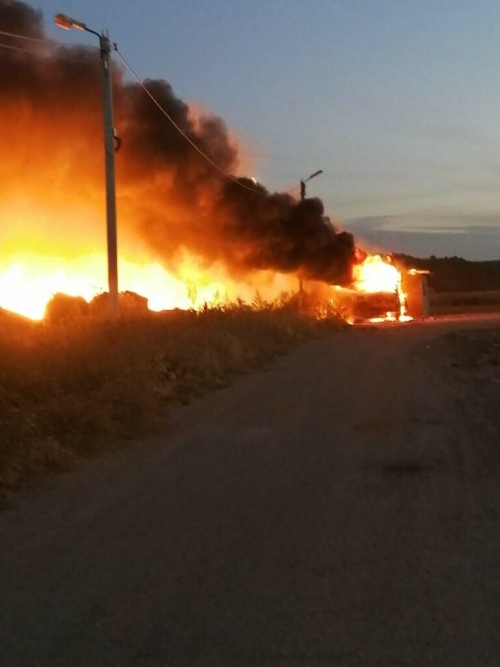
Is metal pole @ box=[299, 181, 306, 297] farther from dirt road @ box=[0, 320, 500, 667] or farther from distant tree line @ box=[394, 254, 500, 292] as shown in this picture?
distant tree line @ box=[394, 254, 500, 292]

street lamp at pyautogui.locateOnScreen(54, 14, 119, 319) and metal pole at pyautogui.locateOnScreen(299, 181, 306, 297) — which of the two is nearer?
street lamp at pyautogui.locateOnScreen(54, 14, 119, 319)

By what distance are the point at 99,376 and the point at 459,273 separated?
136m

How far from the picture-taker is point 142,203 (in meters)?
35.2

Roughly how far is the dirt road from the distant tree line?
10630cm

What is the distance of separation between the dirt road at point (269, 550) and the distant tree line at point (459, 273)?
349 feet

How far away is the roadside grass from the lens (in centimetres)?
1003

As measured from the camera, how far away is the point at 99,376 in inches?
520

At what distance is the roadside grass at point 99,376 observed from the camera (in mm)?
10031

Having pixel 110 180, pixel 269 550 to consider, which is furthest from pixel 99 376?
pixel 110 180

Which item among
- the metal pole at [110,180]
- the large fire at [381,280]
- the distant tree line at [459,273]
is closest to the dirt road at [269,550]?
the metal pole at [110,180]

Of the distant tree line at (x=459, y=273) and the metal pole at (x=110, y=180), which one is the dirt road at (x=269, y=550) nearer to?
the metal pole at (x=110, y=180)

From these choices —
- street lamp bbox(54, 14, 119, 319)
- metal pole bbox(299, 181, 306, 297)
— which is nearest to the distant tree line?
metal pole bbox(299, 181, 306, 297)

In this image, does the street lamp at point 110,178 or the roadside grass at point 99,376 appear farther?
the street lamp at point 110,178

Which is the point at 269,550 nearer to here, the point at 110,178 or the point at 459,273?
the point at 110,178
